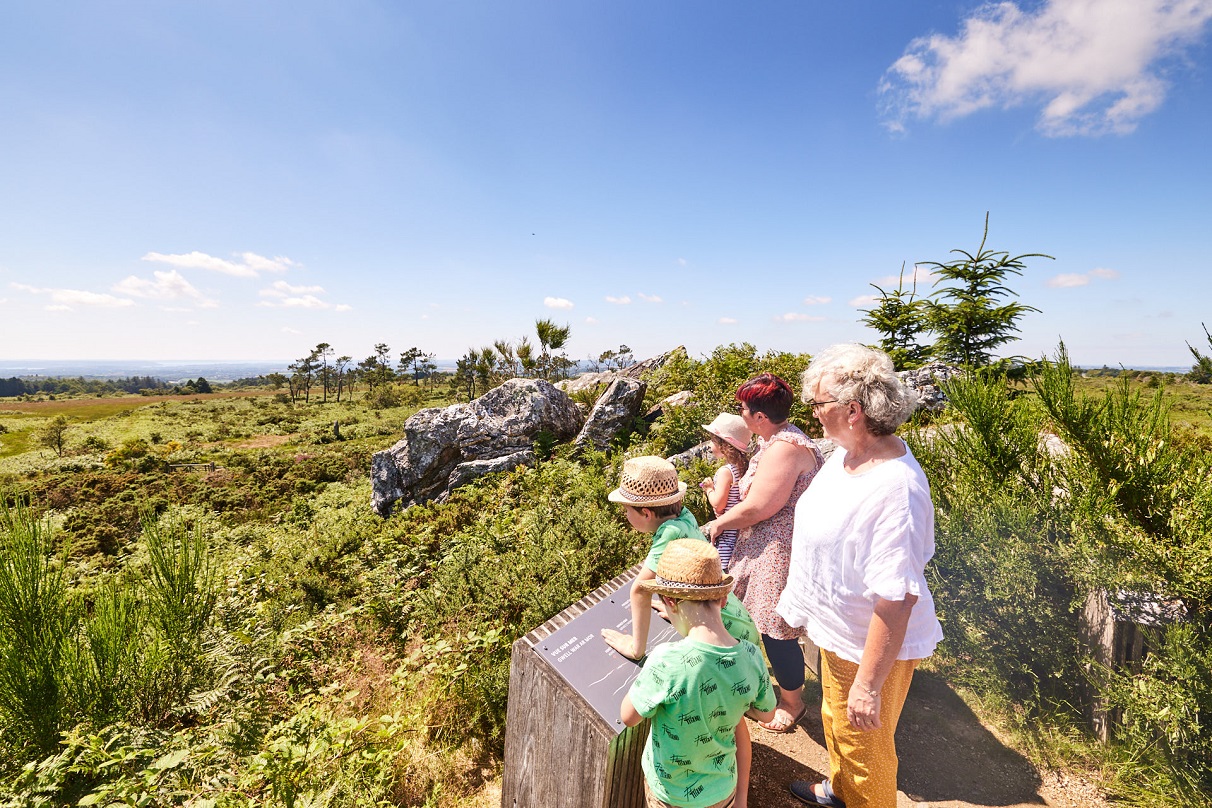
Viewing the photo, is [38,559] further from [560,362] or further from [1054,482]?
[560,362]

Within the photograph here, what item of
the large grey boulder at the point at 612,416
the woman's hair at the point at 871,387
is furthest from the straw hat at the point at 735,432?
the large grey boulder at the point at 612,416

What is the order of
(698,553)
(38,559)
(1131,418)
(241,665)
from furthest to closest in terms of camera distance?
(241,665) < (38,559) < (1131,418) < (698,553)

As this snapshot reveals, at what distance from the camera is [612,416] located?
30.2 feet

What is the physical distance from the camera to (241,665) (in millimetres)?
3982

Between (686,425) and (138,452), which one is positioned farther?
(138,452)

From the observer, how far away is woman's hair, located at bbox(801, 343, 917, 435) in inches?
75.8

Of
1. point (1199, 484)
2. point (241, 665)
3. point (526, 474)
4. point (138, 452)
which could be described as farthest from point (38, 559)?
point (138, 452)

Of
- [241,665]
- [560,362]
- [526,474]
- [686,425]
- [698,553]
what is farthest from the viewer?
[560,362]

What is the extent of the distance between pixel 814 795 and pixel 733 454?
190cm

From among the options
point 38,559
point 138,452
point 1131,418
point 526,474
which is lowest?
point 138,452

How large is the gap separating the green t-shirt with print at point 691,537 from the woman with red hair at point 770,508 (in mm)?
514

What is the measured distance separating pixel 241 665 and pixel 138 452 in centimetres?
3595

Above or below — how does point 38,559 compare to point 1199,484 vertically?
below

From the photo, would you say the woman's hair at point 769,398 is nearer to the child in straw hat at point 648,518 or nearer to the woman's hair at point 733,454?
the woman's hair at point 733,454
